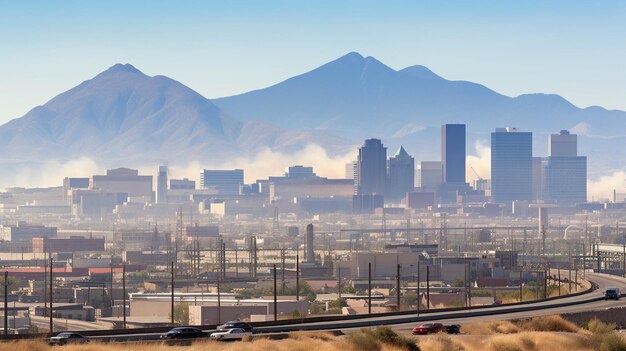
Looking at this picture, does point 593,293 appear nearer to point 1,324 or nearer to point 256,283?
point 1,324

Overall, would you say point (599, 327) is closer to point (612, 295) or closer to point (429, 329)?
point (429, 329)

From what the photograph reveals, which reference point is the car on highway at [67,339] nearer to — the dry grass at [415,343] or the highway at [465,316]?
the highway at [465,316]

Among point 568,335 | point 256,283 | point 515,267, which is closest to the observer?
Answer: point 568,335

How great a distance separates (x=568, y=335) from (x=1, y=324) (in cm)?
3072

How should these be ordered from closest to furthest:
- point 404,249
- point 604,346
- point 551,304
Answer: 1. point 604,346
2. point 551,304
3. point 404,249

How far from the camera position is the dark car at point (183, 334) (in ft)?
129

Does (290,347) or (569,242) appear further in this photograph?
(569,242)

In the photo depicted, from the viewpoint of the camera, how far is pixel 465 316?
50812 millimetres

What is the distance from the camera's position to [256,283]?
3947 inches

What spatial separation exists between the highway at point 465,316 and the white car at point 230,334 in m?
1.60

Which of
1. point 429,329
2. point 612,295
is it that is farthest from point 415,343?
point 612,295

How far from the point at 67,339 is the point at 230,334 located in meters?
4.18

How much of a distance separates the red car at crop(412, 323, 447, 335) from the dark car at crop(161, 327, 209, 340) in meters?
6.09

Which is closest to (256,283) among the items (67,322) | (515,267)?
(515,267)
